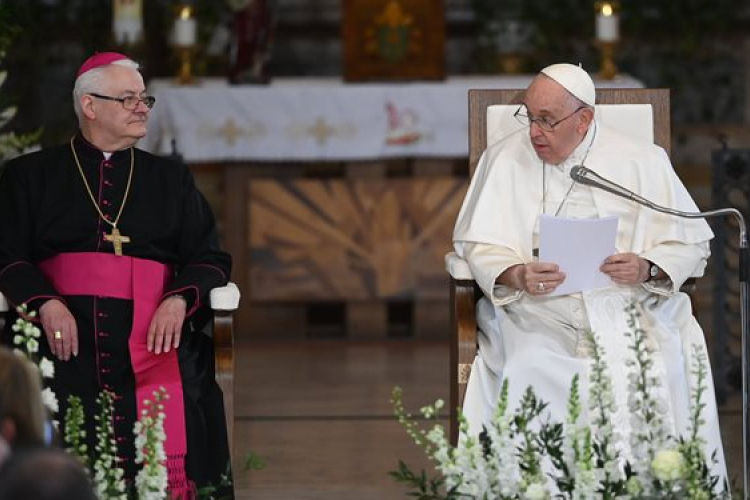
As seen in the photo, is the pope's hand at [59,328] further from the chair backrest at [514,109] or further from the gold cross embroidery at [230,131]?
the gold cross embroidery at [230,131]

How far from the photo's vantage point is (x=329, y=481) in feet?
20.6

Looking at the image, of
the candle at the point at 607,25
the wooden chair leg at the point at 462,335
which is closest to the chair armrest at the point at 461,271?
the wooden chair leg at the point at 462,335

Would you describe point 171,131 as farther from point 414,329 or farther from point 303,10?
point 303,10

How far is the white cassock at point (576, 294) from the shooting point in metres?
5.21

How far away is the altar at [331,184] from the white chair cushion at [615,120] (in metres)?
2.86

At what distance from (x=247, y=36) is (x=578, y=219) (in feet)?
13.7

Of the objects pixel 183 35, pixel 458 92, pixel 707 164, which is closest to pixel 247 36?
pixel 183 35

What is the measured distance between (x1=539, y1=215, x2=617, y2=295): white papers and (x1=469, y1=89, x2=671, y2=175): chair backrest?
2.21 feet

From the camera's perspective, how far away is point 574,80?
534 centimetres

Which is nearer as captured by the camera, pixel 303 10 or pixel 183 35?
pixel 183 35

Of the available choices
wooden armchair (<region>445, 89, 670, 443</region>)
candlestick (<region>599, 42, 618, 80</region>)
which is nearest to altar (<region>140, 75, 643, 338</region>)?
candlestick (<region>599, 42, 618, 80</region>)

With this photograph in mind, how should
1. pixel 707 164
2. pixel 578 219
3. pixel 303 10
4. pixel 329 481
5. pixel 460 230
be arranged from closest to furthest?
pixel 578 219 < pixel 460 230 < pixel 329 481 < pixel 707 164 < pixel 303 10

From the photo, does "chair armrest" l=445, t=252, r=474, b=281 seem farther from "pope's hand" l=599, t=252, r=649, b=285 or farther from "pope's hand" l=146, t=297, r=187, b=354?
"pope's hand" l=146, t=297, r=187, b=354

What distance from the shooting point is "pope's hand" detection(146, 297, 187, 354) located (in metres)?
5.12
